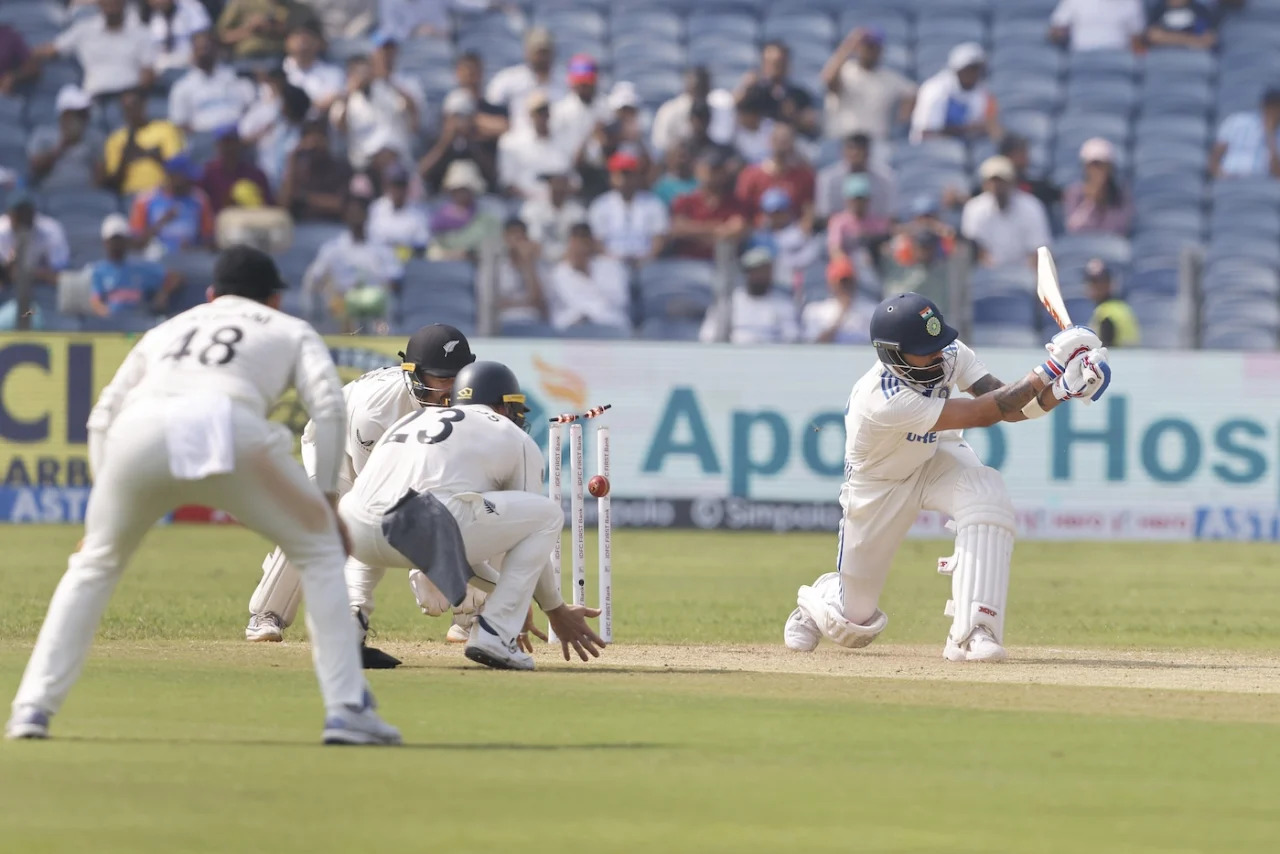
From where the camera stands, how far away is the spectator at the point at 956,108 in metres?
23.3

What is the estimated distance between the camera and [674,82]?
24.5 metres

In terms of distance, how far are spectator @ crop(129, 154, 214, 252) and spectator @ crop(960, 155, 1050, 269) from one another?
7860mm

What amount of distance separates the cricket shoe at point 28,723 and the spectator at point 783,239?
14876 mm

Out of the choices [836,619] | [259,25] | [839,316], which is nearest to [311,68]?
[259,25]

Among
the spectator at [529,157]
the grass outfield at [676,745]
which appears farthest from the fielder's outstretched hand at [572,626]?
the spectator at [529,157]

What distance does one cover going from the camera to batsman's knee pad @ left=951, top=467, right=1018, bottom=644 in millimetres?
10539

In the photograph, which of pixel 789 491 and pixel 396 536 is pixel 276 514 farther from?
pixel 789 491

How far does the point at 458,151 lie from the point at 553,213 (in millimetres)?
1475

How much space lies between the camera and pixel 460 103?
75.0 feet

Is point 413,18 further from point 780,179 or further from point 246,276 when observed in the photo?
point 246,276

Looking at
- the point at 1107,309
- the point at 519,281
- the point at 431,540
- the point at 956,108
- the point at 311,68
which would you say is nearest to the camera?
the point at 431,540

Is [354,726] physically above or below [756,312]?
below

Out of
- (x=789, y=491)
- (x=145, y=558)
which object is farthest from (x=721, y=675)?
(x=789, y=491)

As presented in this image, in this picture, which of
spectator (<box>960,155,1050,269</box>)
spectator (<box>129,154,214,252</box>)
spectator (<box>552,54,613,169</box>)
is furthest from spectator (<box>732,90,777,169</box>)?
spectator (<box>129,154,214,252</box>)
